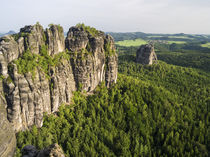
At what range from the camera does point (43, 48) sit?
6078 cm

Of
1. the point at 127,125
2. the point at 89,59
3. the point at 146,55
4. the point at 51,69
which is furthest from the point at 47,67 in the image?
the point at 146,55

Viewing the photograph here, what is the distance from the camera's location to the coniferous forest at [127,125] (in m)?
51.4

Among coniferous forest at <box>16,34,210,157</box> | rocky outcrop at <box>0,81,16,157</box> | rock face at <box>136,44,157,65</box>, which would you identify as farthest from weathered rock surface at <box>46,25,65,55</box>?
rock face at <box>136,44,157,65</box>

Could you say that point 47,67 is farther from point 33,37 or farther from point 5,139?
point 5,139

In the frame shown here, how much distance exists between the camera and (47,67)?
58.8 meters

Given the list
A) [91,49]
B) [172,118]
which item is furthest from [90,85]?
[172,118]

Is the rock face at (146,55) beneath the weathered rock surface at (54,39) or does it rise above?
beneath

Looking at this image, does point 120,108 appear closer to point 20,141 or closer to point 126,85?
point 126,85

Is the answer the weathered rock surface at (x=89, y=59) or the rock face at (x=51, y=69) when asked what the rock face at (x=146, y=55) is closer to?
the rock face at (x=51, y=69)

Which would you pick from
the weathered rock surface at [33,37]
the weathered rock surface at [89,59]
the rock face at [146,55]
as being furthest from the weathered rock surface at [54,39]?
the rock face at [146,55]

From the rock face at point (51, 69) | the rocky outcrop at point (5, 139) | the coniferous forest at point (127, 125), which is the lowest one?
the coniferous forest at point (127, 125)

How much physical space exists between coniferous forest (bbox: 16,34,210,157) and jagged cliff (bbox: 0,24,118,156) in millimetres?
5851

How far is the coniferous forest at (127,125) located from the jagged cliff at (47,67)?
5.85m

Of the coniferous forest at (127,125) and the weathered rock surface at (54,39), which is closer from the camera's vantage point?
the coniferous forest at (127,125)
